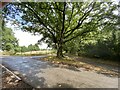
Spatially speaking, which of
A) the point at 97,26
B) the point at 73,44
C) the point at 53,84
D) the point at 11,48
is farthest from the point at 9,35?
the point at 53,84

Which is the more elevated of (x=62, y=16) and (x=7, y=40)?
(x=62, y=16)

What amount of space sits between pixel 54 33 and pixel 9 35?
89.2 feet

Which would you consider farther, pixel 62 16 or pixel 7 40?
pixel 7 40

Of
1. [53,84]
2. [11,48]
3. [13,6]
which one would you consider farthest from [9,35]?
[53,84]

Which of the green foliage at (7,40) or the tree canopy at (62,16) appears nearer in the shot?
the tree canopy at (62,16)

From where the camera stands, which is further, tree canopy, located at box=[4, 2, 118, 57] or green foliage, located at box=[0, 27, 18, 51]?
green foliage, located at box=[0, 27, 18, 51]

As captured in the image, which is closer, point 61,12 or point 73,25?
point 61,12

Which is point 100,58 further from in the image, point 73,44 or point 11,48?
point 11,48

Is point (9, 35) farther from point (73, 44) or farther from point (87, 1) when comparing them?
point (87, 1)

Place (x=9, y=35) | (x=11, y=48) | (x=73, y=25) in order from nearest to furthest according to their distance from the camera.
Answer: (x=73, y=25)
(x=11, y=48)
(x=9, y=35)

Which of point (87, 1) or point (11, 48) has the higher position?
point (87, 1)

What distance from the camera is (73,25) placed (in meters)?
19.0

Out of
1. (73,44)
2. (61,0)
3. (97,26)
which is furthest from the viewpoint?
(73,44)

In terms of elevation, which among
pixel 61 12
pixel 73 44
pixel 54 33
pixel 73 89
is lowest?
pixel 73 89
